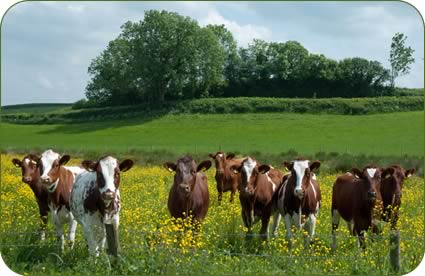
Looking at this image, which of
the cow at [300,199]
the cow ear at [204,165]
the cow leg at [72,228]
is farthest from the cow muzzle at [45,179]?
the cow at [300,199]

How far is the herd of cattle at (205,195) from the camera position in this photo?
9641 mm

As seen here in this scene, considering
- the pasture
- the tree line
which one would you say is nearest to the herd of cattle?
the pasture

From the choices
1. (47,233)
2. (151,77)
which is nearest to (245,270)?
(47,233)

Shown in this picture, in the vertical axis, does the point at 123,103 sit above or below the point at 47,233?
above

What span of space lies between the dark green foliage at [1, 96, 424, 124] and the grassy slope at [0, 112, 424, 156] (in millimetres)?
498

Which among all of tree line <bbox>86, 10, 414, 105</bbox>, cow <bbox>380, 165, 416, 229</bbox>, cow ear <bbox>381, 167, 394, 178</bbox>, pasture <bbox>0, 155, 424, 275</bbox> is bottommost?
pasture <bbox>0, 155, 424, 275</bbox>

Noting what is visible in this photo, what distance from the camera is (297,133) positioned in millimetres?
37031

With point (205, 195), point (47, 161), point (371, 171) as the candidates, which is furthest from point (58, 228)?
point (371, 171)

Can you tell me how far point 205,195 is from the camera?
37.9ft

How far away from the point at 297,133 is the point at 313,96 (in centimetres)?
290

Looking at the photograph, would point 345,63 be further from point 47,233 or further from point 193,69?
point 47,233

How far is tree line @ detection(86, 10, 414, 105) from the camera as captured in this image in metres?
29.7

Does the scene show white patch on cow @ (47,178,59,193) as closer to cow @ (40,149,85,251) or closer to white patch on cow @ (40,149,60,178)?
cow @ (40,149,85,251)

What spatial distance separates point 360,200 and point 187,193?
3720 millimetres
